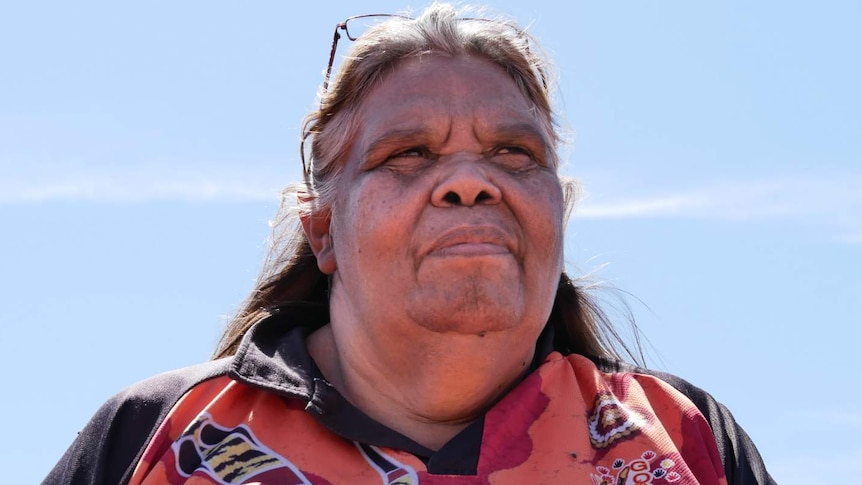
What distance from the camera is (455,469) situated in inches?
116

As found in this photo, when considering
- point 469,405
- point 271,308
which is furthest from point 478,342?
point 271,308

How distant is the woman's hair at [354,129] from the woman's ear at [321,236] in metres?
0.02

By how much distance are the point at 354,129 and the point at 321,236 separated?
1.10 ft

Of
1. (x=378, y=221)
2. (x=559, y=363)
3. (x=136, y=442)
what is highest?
(x=378, y=221)

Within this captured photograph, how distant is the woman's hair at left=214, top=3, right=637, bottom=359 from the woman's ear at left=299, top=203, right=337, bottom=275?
2 centimetres

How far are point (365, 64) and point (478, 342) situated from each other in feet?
2.79

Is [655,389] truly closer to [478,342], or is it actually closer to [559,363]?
[559,363]

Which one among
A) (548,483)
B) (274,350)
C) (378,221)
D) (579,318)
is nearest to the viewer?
(548,483)

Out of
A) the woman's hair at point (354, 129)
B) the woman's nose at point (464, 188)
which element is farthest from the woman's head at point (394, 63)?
the woman's nose at point (464, 188)

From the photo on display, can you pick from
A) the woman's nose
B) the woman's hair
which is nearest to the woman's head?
the woman's hair

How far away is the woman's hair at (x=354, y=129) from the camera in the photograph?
339 centimetres

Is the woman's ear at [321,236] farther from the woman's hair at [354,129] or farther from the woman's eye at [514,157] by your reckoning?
the woman's eye at [514,157]

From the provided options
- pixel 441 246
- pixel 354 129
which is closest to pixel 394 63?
pixel 354 129

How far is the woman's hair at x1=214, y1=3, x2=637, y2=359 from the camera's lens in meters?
3.39
